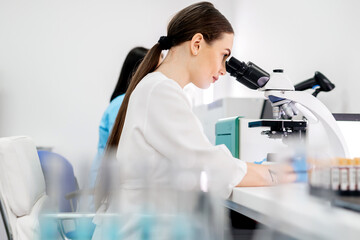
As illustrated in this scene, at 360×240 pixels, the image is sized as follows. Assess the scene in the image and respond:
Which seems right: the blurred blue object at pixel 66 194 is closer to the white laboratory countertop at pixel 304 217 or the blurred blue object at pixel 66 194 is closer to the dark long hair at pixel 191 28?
the white laboratory countertop at pixel 304 217

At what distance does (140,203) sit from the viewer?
46cm

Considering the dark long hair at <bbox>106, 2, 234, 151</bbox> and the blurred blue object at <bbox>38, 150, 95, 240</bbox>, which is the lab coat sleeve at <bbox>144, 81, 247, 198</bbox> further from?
the blurred blue object at <bbox>38, 150, 95, 240</bbox>

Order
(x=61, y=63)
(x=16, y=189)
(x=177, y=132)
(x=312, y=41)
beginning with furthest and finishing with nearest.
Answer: (x=61, y=63) → (x=312, y=41) → (x=16, y=189) → (x=177, y=132)

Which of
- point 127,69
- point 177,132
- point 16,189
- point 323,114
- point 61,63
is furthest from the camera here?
point 61,63

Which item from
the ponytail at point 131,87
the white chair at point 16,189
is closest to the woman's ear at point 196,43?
the ponytail at point 131,87

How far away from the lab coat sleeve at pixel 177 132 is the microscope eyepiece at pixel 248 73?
399mm

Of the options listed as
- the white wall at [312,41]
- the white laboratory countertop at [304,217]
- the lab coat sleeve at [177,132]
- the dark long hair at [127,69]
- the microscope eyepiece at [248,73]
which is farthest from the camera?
the dark long hair at [127,69]

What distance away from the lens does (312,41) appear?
2180 mm

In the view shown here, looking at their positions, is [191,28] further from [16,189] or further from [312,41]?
[312,41]

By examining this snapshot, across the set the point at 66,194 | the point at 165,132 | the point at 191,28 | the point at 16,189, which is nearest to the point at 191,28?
the point at 191,28

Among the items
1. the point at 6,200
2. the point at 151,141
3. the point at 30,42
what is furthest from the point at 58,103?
the point at 151,141

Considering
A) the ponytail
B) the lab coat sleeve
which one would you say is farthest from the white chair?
the lab coat sleeve

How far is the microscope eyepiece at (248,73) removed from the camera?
53.2 inches

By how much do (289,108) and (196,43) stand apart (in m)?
0.41
